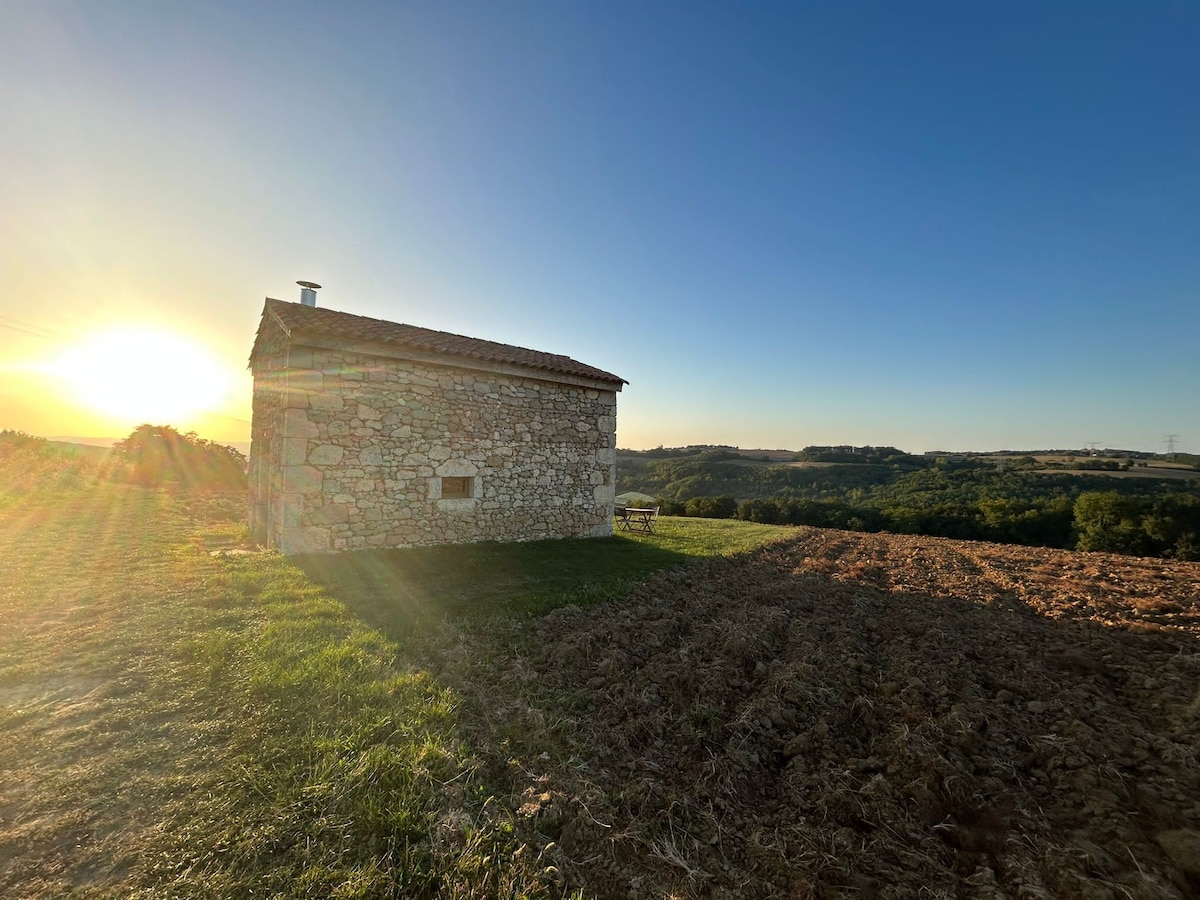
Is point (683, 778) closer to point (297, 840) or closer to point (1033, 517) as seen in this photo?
point (297, 840)

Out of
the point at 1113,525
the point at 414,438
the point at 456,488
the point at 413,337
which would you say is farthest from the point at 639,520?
the point at 1113,525

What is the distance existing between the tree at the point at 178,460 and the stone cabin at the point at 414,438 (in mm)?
11876

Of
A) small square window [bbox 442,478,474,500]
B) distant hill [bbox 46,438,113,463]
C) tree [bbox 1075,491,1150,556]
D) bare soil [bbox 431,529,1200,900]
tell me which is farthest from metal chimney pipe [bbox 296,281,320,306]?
tree [bbox 1075,491,1150,556]

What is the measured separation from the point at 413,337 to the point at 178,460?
1943 cm

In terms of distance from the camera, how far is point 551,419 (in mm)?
11094

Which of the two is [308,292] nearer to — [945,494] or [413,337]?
[413,337]

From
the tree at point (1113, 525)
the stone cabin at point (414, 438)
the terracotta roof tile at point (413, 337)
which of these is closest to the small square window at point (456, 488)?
the stone cabin at point (414, 438)

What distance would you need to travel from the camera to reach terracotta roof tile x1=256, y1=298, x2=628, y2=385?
8352 millimetres

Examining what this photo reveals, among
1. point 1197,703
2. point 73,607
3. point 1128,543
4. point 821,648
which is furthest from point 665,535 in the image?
point 1128,543

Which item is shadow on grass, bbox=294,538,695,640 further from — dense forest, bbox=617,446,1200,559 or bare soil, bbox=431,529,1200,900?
dense forest, bbox=617,446,1200,559

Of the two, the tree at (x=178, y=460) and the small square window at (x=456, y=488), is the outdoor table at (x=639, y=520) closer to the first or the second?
the small square window at (x=456, y=488)

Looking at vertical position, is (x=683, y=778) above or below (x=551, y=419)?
below

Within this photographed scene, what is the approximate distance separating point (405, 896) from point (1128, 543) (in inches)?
885

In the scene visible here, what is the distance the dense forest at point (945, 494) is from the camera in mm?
15922
